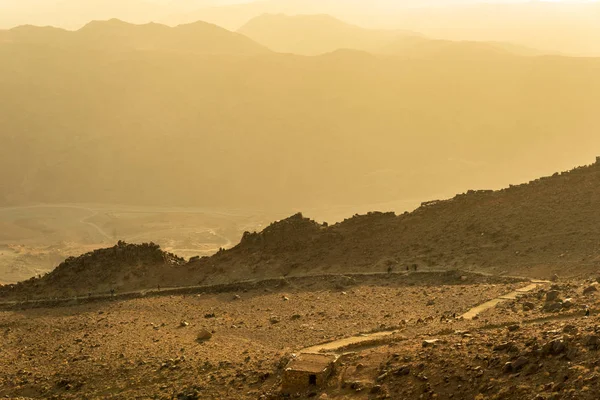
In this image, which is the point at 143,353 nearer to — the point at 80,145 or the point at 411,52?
the point at 80,145

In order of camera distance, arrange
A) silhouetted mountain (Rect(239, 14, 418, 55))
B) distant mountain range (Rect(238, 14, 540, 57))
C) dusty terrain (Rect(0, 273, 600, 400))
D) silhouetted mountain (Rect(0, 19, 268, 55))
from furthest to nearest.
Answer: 1. silhouetted mountain (Rect(239, 14, 418, 55))
2. distant mountain range (Rect(238, 14, 540, 57))
3. silhouetted mountain (Rect(0, 19, 268, 55))
4. dusty terrain (Rect(0, 273, 600, 400))

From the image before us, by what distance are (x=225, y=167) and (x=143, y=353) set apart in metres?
46.0

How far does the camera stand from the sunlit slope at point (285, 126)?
55844 mm

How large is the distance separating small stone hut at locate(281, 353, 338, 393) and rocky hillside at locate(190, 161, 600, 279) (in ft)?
23.7

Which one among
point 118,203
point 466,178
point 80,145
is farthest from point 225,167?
point 466,178

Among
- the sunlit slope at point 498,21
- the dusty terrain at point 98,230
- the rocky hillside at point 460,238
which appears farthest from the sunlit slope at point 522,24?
the rocky hillside at point 460,238

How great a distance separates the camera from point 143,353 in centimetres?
1214

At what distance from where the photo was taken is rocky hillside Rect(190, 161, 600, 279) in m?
16.1

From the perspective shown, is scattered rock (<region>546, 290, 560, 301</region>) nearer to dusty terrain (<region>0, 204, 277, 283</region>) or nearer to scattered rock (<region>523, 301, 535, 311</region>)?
scattered rock (<region>523, 301, 535, 311</region>)

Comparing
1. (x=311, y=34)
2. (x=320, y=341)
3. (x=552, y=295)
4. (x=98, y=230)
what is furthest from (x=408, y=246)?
(x=311, y=34)

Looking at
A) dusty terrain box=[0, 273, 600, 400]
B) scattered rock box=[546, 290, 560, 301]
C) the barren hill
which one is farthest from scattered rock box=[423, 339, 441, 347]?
the barren hill

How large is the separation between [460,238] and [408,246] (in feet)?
3.74

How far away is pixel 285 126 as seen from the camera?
Answer: 61156 millimetres

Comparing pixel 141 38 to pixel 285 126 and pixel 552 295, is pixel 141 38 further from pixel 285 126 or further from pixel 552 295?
pixel 552 295
